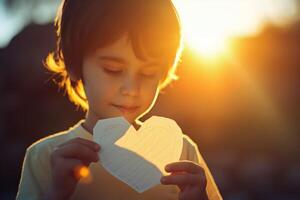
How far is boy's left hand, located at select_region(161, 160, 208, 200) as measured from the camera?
1.95m

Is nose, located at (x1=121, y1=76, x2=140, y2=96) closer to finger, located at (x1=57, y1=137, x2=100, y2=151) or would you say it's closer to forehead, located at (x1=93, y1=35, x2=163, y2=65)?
forehead, located at (x1=93, y1=35, x2=163, y2=65)

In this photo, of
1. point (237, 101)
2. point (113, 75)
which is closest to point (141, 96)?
point (113, 75)

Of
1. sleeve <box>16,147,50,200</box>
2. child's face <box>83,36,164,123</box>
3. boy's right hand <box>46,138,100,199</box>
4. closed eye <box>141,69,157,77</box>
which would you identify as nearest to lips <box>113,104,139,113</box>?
child's face <box>83,36,164,123</box>

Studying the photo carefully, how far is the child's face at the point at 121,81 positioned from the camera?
212 cm

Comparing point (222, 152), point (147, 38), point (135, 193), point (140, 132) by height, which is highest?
point (147, 38)

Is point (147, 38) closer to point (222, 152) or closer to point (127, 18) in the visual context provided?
point (127, 18)

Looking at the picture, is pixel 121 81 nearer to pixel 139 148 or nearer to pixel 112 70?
pixel 112 70

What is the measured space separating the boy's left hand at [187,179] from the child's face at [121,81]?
0.91 ft

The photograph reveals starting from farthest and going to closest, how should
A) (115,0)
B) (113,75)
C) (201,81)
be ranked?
→ (201,81)
(115,0)
(113,75)

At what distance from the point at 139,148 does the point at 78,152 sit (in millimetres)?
188

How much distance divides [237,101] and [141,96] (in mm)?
10399

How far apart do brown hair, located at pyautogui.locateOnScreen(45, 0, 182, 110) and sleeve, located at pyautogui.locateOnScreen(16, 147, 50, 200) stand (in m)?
0.32

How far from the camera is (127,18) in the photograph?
225cm

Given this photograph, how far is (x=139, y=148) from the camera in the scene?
2.02 m
